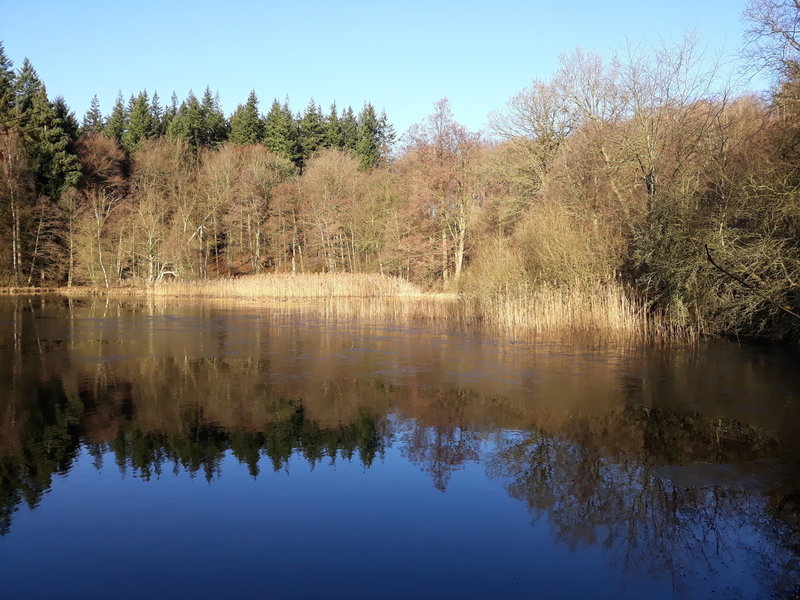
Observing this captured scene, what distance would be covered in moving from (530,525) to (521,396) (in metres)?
4.42

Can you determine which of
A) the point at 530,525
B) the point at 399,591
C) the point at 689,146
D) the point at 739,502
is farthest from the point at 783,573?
the point at 689,146

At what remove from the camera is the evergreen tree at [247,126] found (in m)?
58.0

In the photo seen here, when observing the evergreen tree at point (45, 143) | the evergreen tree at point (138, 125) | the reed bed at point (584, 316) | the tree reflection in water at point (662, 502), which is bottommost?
the tree reflection in water at point (662, 502)

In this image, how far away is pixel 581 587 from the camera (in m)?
4.29

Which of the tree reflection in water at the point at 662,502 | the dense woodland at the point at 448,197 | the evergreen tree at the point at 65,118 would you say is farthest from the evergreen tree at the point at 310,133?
the tree reflection in water at the point at 662,502

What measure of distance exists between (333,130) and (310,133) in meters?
2.15

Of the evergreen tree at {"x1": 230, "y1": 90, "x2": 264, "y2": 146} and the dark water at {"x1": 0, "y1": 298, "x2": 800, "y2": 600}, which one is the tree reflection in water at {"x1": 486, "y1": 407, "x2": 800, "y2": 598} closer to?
the dark water at {"x1": 0, "y1": 298, "x2": 800, "y2": 600}

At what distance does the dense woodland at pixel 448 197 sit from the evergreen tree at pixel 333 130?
0.13 meters

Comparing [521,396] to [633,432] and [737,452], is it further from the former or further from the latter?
[737,452]

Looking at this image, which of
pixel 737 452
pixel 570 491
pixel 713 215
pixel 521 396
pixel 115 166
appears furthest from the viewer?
pixel 115 166

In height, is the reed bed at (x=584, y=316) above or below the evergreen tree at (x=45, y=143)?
below

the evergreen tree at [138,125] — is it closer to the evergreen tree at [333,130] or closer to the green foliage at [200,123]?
the green foliage at [200,123]

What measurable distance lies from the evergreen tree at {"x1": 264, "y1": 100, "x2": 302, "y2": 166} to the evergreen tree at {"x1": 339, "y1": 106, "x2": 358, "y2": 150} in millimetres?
4763

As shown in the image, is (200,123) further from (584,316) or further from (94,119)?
(584,316)
